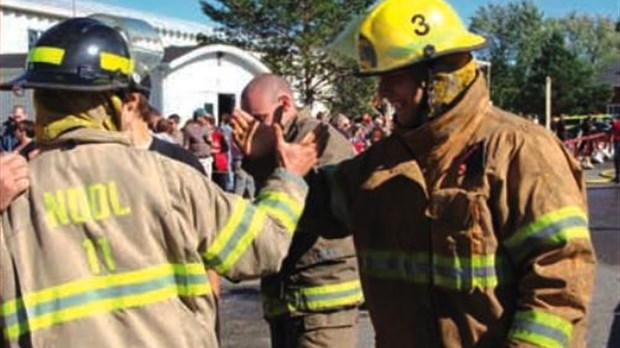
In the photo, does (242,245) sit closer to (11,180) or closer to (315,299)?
(11,180)

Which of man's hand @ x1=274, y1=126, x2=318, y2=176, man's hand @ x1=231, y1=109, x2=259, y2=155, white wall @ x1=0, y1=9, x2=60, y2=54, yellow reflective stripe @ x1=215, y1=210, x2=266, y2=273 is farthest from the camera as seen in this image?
white wall @ x1=0, y1=9, x2=60, y2=54

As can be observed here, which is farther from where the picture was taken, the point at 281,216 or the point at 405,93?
the point at 405,93

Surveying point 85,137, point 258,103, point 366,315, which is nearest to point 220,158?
point 366,315

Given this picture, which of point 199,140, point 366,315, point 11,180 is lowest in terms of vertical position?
point 366,315

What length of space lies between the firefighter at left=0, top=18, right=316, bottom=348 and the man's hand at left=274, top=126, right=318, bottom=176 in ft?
0.91

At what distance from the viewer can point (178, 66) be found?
26219 mm

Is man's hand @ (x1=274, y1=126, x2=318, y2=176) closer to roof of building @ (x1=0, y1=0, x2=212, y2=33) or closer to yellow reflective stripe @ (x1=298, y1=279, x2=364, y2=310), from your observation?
yellow reflective stripe @ (x1=298, y1=279, x2=364, y2=310)

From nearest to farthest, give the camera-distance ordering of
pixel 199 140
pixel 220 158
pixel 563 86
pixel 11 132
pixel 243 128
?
pixel 243 128, pixel 11 132, pixel 199 140, pixel 220 158, pixel 563 86

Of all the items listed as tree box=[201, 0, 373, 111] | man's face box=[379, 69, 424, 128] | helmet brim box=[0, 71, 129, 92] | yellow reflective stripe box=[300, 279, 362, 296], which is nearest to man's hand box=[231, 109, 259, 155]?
man's face box=[379, 69, 424, 128]

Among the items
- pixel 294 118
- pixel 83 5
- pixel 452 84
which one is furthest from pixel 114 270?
pixel 83 5

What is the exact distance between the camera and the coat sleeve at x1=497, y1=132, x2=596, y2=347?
2.58 m

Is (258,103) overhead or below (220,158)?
overhead

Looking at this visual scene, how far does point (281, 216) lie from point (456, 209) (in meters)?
0.48

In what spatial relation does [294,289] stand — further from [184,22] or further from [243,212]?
[184,22]
